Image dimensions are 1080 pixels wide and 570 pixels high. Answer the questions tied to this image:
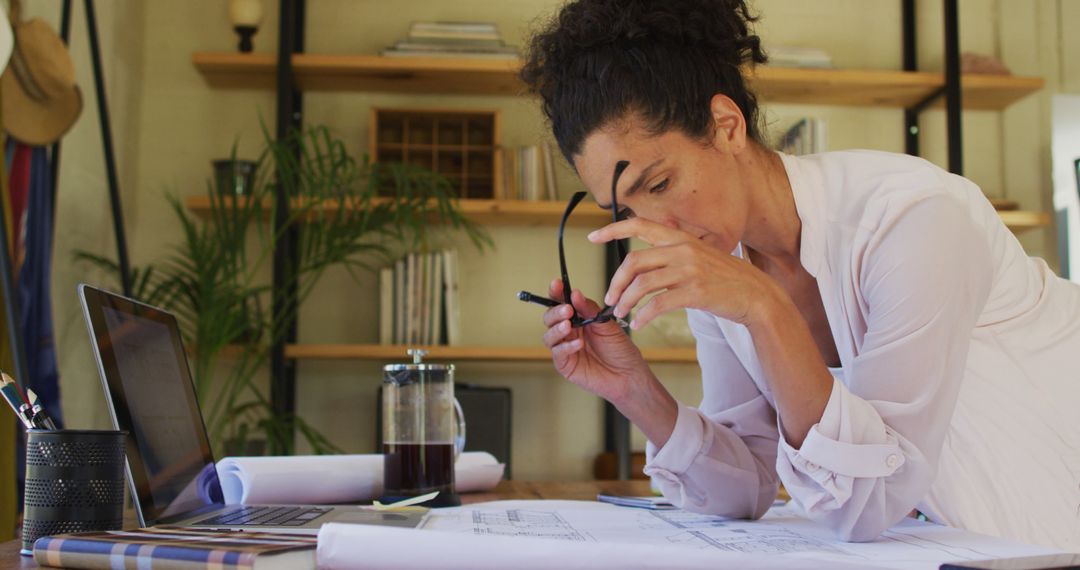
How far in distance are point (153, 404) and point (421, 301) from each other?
2185mm

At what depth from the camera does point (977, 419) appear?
1089 mm

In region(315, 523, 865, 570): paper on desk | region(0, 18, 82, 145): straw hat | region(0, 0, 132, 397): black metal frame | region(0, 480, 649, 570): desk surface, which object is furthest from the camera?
region(0, 18, 82, 145): straw hat

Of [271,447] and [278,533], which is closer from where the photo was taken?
[278,533]

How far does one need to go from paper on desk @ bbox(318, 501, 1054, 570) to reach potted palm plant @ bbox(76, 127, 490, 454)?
184cm

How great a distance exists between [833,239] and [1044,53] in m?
2.96

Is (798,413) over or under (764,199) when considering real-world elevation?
under

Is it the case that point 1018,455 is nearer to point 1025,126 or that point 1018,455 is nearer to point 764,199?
point 764,199

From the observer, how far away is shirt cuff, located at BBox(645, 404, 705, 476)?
3.80 ft

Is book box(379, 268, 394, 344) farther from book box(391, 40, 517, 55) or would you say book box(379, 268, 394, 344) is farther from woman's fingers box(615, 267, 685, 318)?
woman's fingers box(615, 267, 685, 318)

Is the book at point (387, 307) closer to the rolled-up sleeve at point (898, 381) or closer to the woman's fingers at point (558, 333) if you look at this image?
the woman's fingers at point (558, 333)

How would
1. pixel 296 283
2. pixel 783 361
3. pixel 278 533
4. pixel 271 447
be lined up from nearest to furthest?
pixel 278 533 → pixel 783 361 → pixel 271 447 → pixel 296 283

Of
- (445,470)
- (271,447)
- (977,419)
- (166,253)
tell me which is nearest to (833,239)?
(977,419)

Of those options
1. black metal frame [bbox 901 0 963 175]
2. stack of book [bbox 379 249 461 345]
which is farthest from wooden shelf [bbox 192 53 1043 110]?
stack of book [bbox 379 249 461 345]

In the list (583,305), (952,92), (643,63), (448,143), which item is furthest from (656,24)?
(952,92)
